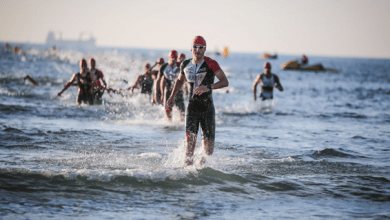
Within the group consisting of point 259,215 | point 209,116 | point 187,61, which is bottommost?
point 259,215

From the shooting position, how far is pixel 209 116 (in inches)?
240

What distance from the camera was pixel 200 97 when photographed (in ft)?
19.8

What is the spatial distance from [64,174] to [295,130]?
755 centimetres

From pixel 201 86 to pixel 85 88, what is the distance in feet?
24.4

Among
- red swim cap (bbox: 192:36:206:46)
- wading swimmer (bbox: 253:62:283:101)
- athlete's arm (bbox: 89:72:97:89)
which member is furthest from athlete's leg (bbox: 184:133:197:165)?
wading swimmer (bbox: 253:62:283:101)

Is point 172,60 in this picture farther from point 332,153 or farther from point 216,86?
point 216,86

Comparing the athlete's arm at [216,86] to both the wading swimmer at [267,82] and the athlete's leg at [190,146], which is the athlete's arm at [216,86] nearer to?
the athlete's leg at [190,146]

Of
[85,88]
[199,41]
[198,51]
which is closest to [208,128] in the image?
[198,51]

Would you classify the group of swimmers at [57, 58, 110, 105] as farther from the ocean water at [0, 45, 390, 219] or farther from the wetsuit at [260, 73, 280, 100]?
the wetsuit at [260, 73, 280, 100]

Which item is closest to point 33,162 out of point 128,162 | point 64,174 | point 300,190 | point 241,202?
point 64,174

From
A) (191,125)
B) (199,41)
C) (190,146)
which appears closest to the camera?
(199,41)

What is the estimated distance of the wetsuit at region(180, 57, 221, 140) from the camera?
19.6 ft

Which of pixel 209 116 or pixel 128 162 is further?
pixel 128 162

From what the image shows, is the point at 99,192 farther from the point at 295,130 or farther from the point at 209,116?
the point at 295,130
